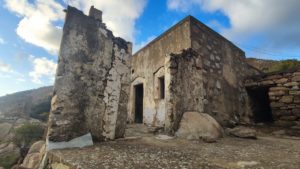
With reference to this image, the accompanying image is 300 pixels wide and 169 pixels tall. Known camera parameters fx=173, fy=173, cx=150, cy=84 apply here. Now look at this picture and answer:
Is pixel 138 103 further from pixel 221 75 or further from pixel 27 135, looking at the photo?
pixel 27 135

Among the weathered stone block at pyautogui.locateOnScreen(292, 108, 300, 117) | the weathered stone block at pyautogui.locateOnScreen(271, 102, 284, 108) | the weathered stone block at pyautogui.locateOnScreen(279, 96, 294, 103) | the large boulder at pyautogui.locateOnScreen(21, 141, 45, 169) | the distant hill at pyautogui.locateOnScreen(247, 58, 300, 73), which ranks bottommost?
the large boulder at pyautogui.locateOnScreen(21, 141, 45, 169)

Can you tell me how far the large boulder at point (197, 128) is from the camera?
347cm

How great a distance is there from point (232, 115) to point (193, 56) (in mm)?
2584

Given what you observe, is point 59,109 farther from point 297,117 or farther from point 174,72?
point 297,117

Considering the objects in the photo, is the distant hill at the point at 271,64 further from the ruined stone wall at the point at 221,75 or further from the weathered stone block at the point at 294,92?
the weathered stone block at the point at 294,92

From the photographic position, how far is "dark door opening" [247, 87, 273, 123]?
22.4 feet

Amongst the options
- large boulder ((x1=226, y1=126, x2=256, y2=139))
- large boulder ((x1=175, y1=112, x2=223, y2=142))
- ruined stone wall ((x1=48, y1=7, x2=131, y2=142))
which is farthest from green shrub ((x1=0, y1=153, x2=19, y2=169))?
large boulder ((x1=226, y1=126, x2=256, y2=139))

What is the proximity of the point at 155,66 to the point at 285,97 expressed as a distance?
14.2 ft

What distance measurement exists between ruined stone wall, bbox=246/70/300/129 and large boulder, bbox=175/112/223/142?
310 centimetres

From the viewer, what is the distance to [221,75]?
5.70 metres

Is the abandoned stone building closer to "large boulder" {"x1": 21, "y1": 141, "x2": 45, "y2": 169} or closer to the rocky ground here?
"large boulder" {"x1": 21, "y1": 141, "x2": 45, "y2": 169}

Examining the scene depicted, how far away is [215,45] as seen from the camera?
19.0 feet

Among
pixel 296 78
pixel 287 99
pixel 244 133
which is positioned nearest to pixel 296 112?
pixel 287 99

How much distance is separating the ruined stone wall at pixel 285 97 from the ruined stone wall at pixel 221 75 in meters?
0.97
